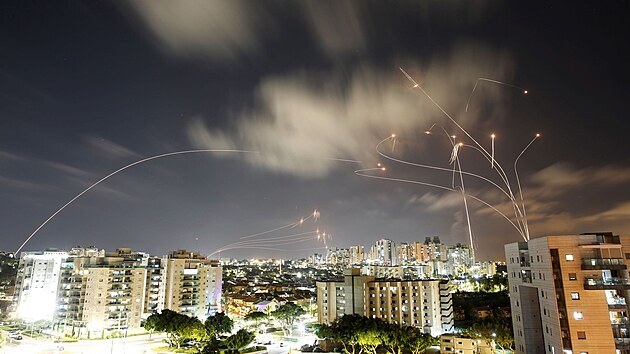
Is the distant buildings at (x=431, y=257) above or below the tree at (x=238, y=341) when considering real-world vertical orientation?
above

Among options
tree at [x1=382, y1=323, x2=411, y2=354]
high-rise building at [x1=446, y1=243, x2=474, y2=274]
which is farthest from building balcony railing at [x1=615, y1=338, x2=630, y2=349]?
high-rise building at [x1=446, y1=243, x2=474, y2=274]

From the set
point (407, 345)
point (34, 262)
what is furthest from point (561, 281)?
point (34, 262)

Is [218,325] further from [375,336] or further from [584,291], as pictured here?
[584,291]

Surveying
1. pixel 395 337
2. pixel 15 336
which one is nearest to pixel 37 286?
pixel 15 336

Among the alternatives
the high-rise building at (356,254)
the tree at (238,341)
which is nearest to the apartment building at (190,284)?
the tree at (238,341)

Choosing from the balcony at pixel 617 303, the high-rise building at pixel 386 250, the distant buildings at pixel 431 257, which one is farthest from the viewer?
the high-rise building at pixel 386 250

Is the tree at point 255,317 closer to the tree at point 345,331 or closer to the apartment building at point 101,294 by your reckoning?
the apartment building at point 101,294

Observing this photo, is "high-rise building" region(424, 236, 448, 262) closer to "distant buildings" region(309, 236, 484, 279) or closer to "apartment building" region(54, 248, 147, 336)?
"distant buildings" region(309, 236, 484, 279)

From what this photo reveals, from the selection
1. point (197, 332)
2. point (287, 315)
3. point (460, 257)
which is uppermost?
point (460, 257)
